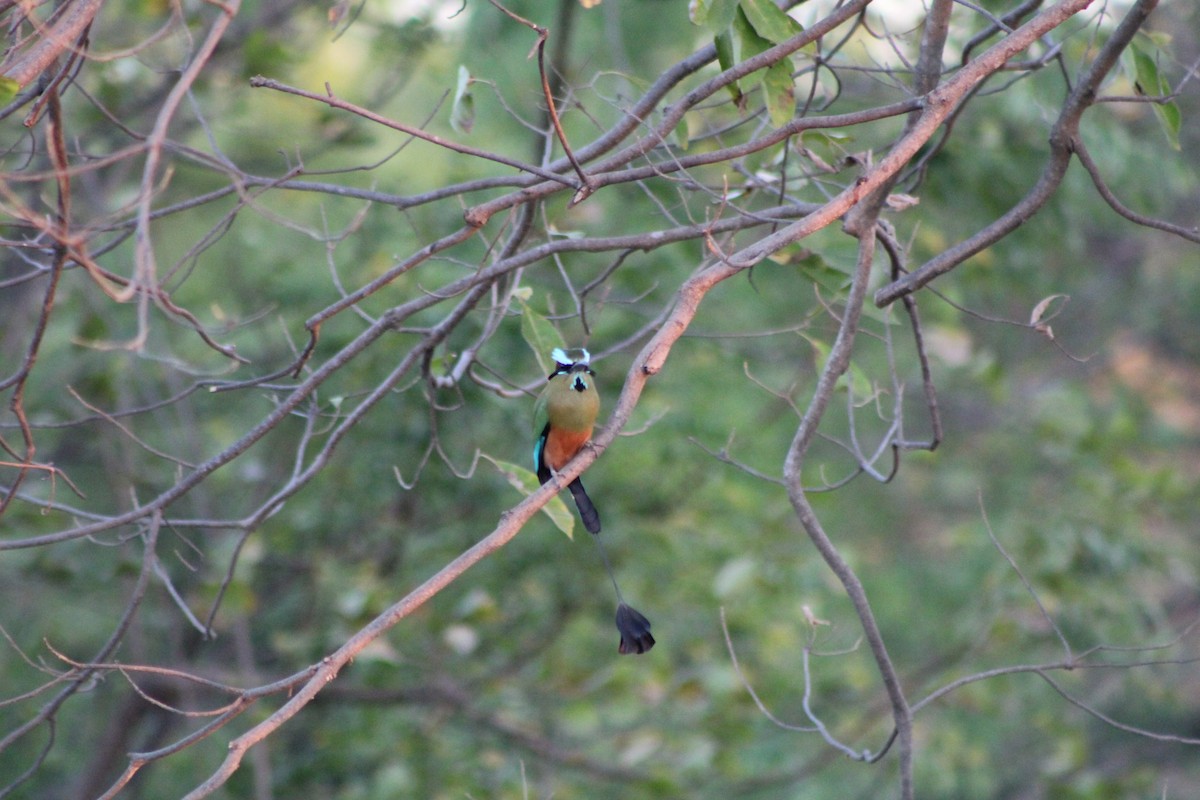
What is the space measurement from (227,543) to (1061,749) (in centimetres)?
445

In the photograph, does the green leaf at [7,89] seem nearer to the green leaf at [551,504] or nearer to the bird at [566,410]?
the green leaf at [551,504]

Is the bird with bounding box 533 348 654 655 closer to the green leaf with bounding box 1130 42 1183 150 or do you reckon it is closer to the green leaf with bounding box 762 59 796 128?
the green leaf with bounding box 762 59 796 128

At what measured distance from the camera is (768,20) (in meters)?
2.34

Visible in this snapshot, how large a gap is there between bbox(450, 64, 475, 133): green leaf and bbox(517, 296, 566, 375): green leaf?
0.46 meters

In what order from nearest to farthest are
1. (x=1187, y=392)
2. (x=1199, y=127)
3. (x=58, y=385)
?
(x=58, y=385) → (x=1199, y=127) → (x=1187, y=392)

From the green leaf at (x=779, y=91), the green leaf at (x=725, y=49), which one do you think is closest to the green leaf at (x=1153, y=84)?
the green leaf at (x=779, y=91)

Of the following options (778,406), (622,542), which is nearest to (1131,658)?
(778,406)

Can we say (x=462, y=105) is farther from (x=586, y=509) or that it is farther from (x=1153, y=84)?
(x=1153, y=84)

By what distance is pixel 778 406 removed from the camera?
23.9 feet

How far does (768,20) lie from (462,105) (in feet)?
2.61

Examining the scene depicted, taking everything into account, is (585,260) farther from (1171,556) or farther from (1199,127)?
(1199,127)

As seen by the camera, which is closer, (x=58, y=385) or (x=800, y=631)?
(x=58, y=385)

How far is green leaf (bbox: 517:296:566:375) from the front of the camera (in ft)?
8.59

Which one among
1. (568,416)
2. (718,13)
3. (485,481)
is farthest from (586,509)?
(485,481)
